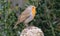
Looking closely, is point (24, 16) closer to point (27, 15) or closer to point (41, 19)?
point (27, 15)

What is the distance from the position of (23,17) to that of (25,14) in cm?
7

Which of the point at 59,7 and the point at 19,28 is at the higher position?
the point at 59,7

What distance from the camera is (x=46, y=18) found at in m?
5.12

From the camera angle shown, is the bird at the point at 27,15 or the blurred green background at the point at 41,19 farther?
the blurred green background at the point at 41,19

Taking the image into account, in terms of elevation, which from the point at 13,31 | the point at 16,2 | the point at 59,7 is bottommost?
the point at 13,31

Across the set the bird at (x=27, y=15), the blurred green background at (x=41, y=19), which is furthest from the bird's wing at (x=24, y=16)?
the blurred green background at (x=41, y=19)

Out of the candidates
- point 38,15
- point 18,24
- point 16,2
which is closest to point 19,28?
point 18,24

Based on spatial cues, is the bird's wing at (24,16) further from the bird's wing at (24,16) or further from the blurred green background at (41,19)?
the blurred green background at (41,19)

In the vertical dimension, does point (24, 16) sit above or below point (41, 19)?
above

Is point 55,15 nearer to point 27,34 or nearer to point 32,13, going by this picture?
point 32,13

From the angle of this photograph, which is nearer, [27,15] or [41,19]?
[27,15]

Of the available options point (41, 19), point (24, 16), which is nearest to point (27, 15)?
point (24, 16)

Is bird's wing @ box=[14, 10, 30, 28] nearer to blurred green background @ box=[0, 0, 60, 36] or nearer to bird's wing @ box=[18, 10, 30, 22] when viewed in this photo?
bird's wing @ box=[18, 10, 30, 22]

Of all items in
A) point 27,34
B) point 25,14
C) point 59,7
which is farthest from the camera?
point 59,7
